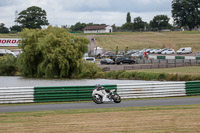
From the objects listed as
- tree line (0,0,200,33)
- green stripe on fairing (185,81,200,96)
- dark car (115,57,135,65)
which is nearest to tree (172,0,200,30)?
tree line (0,0,200,33)

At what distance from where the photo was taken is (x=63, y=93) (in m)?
19.9

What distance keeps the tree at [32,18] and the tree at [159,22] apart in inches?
1901

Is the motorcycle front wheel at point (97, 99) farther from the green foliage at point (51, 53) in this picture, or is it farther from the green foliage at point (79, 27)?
the green foliage at point (79, 27)

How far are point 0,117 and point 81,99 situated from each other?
23.7 ft

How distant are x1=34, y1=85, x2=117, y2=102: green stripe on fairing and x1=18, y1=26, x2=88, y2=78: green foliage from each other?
25786 millimetres

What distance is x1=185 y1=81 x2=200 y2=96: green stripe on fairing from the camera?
21594 millimetres

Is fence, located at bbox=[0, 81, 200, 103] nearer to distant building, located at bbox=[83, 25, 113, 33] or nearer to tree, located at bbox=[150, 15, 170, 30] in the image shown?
tree, located at bbox=[150, 15, 170, 30]

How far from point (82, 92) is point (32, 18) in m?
118

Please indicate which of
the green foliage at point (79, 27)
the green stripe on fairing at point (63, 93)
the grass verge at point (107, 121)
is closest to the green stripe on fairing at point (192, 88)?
the green stripe on fairing at point (63, 93)

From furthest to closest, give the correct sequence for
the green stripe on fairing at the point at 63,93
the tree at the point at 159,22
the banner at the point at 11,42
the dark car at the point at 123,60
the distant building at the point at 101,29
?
the distant building at the point at 101,29
the tree at the point at 159,22
the banner at the point at 11,42
the dark car at the point at 123,60
the green stripe on fairing at the point at 63,93

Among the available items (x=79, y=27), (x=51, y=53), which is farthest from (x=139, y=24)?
(x=51, y=53)

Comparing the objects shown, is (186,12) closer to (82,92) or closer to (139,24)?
(139,24)

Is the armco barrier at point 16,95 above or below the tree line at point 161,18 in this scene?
below

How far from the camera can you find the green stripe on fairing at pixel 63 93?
19594 mm
